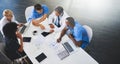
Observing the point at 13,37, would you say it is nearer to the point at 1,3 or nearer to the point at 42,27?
the point at 42,27

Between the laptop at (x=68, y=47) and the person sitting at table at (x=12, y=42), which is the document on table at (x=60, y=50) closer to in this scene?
the laptop at (x=68, y=47)

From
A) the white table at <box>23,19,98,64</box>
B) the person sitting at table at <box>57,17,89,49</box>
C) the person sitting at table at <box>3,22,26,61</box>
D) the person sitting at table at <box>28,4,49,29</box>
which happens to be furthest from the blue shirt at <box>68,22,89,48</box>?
the person sitting at table at <box>3,22,26,61</box>

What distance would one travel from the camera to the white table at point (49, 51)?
11.1 ft

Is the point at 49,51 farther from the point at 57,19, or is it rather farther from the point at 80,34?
the point at 57,19

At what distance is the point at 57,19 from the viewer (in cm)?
416

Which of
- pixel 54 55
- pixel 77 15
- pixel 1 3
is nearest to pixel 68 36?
pixel 54 55

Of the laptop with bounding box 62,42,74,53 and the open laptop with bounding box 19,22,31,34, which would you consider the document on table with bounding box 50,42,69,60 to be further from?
the open laptop with bounding box 19,22,31,34

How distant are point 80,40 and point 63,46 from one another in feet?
1.20

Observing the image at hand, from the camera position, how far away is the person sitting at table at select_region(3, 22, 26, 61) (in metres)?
3.28

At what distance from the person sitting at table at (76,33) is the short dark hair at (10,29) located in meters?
0.88

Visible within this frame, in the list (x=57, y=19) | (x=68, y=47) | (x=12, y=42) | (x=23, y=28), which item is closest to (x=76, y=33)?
(x=68, y=47)

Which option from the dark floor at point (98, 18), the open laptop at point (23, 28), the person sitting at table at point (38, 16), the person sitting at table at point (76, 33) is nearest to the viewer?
the person sitting at table at point (76, 33)

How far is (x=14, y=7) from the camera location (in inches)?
220

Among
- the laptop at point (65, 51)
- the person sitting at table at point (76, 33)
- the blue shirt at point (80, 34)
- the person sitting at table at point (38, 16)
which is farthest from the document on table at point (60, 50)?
the person sitting at table at point (38, 16)
